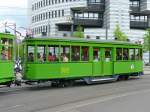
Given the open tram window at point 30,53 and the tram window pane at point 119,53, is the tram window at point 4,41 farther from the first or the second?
the tram window pane at point 119,53

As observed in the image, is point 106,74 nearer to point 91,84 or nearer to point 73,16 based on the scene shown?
point 91,84

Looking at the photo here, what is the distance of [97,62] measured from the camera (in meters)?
24.0

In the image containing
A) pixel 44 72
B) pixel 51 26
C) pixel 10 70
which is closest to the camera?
pixel 10 70

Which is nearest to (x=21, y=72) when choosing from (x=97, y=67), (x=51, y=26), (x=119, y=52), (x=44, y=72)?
(x=44, y=72)

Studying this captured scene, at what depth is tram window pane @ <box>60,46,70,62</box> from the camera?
858 inches

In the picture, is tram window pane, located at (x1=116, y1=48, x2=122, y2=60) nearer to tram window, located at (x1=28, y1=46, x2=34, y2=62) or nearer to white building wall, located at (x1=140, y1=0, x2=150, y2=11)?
tram window, located at (x1=28, y1=46, x2=34, y2=62)

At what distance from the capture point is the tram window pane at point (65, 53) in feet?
71.5

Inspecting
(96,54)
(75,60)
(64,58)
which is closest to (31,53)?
(64,58)

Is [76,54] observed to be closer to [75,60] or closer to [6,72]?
[75,60]

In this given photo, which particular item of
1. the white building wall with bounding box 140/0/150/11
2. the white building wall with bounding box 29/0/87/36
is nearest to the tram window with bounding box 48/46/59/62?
the white building wall with bounding box 29/0/87/36

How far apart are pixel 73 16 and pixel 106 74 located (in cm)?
6935

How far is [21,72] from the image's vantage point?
20875mm

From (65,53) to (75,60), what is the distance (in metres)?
0.84

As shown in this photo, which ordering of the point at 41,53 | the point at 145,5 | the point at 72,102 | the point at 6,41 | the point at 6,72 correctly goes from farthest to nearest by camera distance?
the point at 145,5
the point at 41,53
the point at 6,41
the point at 6,72
the point at 72,102
